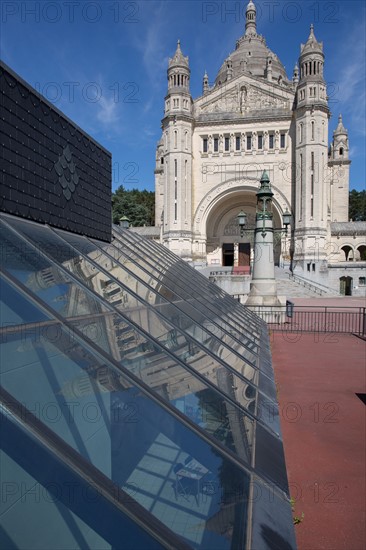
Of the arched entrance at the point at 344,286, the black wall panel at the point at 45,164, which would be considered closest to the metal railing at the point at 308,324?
the black wall panel at the point at 45,164

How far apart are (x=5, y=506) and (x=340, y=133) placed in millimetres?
58773

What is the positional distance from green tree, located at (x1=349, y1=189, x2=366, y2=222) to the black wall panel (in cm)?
8226

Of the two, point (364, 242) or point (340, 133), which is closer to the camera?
point (364, 242)

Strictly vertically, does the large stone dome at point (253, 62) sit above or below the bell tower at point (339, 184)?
above

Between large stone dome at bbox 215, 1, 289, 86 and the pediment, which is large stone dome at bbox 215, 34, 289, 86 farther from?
the pediment

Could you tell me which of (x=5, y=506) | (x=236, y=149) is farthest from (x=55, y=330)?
(x=236, y=149)

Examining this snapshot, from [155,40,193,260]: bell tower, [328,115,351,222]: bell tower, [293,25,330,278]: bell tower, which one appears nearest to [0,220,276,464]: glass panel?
[293,25,330,278]: bell tower

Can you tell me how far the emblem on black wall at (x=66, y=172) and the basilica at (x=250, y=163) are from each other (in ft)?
116

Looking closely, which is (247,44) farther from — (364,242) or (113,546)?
(113,546)

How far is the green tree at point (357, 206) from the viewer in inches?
3155

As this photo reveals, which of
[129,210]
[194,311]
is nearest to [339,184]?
[129,210]

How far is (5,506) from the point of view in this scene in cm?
182

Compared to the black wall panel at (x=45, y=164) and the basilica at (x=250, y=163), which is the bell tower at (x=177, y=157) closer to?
the basilica at (x=250, y=163)

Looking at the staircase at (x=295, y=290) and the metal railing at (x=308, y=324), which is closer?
the metal railing at (x=308, y=324)
